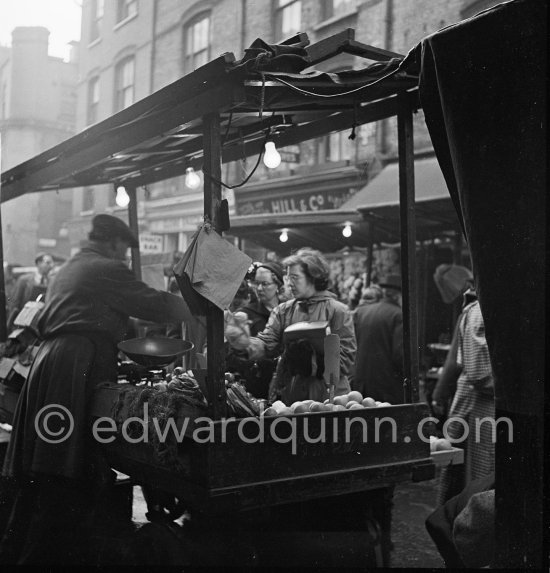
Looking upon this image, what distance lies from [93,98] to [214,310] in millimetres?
19918

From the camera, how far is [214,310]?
3.48 metres

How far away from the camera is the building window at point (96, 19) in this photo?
1966 centimetres

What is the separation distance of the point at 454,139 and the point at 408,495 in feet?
15.9

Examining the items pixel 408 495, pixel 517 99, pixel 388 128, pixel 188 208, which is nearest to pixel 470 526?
pixel 517 99

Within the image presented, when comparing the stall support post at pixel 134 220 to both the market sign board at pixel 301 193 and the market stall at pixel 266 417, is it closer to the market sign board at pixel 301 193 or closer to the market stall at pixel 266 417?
the market stall at pixel 266 417

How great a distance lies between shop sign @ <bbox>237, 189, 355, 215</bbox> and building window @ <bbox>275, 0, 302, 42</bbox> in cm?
358

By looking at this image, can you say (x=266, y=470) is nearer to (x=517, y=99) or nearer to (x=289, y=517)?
(x=289, y=517)

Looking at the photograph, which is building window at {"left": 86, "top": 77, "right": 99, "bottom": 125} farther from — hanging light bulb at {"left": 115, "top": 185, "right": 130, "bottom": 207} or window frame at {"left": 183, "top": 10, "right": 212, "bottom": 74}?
hanging light bulb at {"left": 115, "top": 185, "right": 130, "bottom": 207}

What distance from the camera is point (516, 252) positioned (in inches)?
87.9

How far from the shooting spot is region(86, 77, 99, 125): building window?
70.4 ft

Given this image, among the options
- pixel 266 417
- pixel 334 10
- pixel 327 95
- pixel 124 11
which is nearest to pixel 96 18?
pixel 124 11

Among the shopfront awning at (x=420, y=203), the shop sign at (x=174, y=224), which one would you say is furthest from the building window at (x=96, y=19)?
the shopfront awning at (x=420, y=203)

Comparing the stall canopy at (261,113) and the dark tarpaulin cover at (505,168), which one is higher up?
the stall canopy at (261,113)
